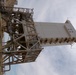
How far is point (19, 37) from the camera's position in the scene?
29281mm

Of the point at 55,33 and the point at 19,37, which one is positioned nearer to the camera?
the point at 19,37

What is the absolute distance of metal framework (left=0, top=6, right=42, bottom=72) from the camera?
2823 centimetres

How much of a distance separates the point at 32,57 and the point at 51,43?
Answer: 4145 millimetres

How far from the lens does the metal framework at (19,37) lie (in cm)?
2823

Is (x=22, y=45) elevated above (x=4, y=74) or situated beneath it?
elevated above

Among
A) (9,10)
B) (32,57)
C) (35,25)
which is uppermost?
(9,10)

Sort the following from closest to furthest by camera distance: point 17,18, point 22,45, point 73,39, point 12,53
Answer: point 12,53 → point 22,45 → point 17,18 → point 73,39

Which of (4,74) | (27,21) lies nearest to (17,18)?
(27,21)

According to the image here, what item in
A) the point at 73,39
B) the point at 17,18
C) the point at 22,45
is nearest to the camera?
the point at 22,45

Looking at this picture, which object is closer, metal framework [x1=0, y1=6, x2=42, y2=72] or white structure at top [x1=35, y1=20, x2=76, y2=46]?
metal framework [x1=0, y1=6, x2=42, y2=72]

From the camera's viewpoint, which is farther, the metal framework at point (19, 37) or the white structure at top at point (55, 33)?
the white structure at top at point (55, 33)

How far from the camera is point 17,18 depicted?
31.9 meters

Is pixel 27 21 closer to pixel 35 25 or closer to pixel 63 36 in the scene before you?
pixel 35 25

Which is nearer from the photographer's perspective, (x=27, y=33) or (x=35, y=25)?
(x=27, y=33)
